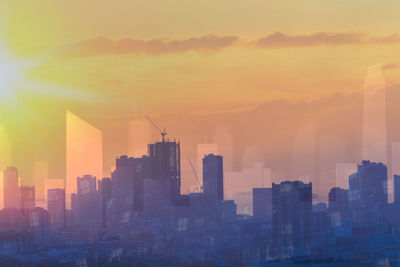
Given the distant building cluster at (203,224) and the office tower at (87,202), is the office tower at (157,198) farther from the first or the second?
the office tower at (87,202)

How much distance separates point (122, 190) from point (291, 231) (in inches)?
1227

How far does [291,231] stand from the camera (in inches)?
3497

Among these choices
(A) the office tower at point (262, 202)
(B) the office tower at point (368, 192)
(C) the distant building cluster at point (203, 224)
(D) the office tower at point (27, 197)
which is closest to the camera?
(C) the distant building cluster at point (203, 224)

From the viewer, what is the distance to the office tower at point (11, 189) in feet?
332

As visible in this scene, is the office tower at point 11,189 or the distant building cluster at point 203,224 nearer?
the distant building cluster at point 203,224

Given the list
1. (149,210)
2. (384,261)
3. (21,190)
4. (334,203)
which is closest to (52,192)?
(21,190)

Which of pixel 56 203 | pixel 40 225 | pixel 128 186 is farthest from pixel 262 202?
pixel 56 203

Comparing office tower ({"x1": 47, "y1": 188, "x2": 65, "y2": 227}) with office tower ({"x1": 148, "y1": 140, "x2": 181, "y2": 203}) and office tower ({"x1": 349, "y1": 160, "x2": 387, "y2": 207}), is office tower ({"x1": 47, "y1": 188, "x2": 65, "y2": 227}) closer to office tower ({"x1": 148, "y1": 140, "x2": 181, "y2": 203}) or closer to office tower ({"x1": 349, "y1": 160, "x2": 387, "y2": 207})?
office tower ({"x1": 148, "y1": 140, "x2": 181, "y2": 203})

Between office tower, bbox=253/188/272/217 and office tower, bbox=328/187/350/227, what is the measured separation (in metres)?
7.80

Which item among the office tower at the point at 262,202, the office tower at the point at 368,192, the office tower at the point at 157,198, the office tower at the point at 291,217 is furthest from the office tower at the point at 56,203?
the office tower at the point at 368,192

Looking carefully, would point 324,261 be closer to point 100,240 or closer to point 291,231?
point 291,231

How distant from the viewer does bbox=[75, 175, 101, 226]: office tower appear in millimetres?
101750

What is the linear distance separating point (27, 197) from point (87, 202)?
8.18 metres

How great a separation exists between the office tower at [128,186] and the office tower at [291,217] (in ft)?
71.3
